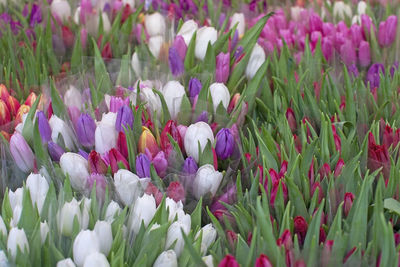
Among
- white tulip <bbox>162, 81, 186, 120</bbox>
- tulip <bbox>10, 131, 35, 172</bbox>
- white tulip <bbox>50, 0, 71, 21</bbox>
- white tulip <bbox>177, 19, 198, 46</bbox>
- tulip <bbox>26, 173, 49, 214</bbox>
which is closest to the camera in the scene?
tulip <bbox>26, 173, 49, 214</bbox>

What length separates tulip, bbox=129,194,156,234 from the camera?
102 cm

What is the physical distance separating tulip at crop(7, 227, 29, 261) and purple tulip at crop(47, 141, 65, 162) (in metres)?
0.27

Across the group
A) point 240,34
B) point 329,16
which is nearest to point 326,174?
point 240,34

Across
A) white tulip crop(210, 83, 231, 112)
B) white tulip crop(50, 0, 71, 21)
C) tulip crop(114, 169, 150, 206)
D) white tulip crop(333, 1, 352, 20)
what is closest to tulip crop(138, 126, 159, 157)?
tulip crop(114, 169, 150, 206)

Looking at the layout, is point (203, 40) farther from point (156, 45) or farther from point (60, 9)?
point (60, 9)

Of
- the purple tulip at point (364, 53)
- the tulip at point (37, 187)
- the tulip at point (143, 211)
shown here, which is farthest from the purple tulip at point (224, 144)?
the purple tulip at point (364, 53)

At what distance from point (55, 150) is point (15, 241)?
290 millimetres

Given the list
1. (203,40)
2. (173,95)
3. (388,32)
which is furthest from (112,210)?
(388,32)

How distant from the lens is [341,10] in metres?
2.07

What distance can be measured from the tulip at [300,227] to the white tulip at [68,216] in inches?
13.0

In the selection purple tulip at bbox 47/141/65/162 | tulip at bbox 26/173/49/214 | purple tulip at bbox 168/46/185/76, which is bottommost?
tulip at bbox 26/173/49/214

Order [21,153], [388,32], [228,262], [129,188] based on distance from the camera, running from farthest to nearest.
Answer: [388,32] < [21,153] < [129,188] < [228,262]

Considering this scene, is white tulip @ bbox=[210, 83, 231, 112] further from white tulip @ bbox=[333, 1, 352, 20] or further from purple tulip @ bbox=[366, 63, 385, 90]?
white tulip @ bbox=[333, 1, 352, 20]

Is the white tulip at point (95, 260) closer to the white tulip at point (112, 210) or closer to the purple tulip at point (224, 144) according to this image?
the white tulip at point (112, 210)
